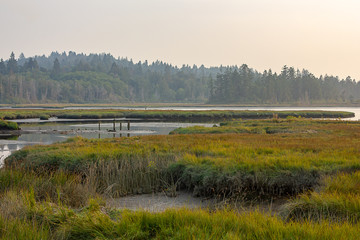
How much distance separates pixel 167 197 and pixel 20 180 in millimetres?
5244

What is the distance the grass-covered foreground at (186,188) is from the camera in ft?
26.8

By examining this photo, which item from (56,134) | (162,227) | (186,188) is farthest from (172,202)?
(56,134)

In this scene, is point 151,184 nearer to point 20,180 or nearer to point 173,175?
point 173,175

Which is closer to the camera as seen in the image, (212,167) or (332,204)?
(332,204)

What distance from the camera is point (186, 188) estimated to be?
1584cm

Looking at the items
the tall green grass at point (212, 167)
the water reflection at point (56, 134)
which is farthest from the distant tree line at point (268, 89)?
the tall green grass at point (212, 167)

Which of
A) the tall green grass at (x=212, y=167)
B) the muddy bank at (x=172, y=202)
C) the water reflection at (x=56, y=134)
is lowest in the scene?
the water reflection at (x=56, y=134)

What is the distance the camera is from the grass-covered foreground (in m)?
8.16

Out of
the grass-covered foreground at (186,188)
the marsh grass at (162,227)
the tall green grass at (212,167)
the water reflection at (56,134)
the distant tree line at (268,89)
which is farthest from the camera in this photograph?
the distant tree line at (268,89)

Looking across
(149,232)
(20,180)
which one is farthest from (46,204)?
(20,180)

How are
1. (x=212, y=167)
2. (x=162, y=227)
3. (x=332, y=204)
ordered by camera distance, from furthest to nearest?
(x=212, y=167) → (x=332, y=204) → (x=162, y=227)

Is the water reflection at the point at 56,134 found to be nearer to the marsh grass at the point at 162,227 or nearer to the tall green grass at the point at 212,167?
the tall green grass at the point at 212,167

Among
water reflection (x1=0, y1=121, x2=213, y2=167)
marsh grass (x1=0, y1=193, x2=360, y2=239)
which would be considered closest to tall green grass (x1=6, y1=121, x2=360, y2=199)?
marsh grass (x1=0, y1=193, x2=360, y2=239)

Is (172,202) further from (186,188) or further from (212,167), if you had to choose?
(212,167)
